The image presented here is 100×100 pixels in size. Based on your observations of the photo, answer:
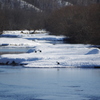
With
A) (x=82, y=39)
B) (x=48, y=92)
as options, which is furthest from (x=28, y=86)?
(x=82, y=39)

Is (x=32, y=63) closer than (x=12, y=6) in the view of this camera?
Yes

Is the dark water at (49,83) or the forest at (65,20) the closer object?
the dark water at (49,83)

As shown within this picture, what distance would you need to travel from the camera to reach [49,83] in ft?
65.5

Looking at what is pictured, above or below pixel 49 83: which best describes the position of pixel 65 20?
above

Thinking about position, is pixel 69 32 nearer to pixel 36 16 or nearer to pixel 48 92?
pixel 48 92

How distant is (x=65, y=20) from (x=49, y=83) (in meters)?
62.2

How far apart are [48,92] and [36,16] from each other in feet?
451

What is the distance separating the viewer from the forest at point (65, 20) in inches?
2085

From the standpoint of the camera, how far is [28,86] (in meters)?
19.2

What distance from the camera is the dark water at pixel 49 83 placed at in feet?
56.5

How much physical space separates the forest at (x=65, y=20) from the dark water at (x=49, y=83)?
967 inches

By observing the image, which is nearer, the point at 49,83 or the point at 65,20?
the point at 49,83

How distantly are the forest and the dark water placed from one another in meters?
24.6

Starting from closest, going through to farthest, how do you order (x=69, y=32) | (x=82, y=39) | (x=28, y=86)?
(x=28, y=86) < (x=82, y=39) < (x=69, y=32)
